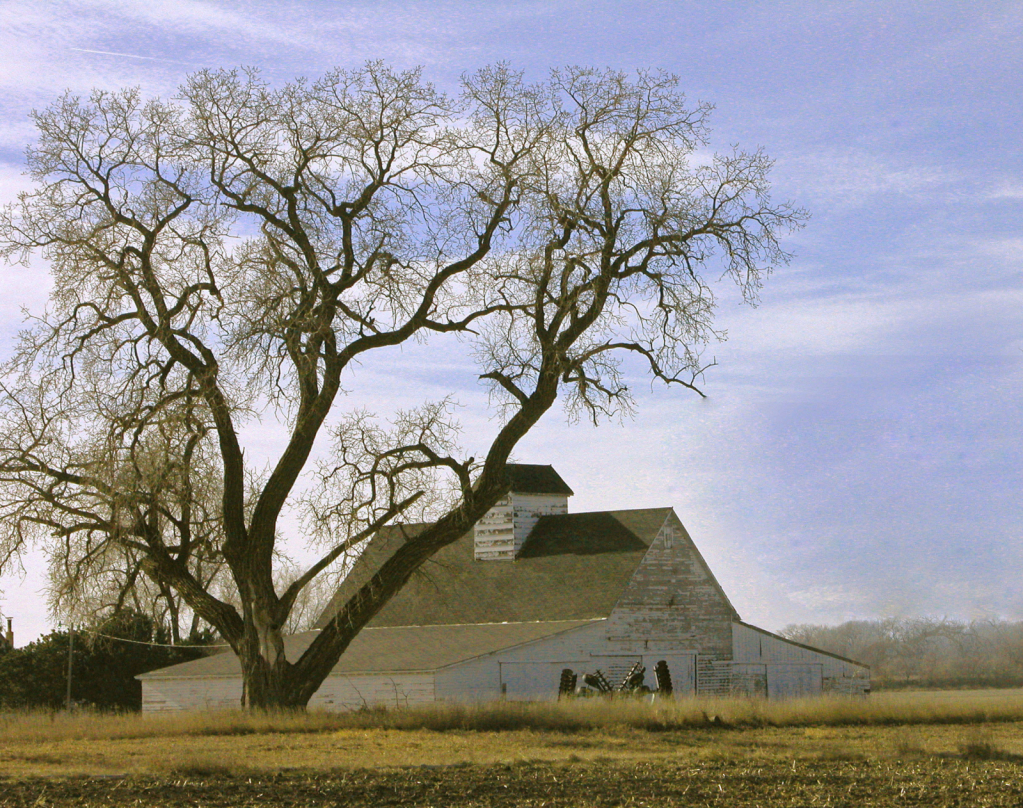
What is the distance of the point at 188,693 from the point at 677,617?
1563 cm

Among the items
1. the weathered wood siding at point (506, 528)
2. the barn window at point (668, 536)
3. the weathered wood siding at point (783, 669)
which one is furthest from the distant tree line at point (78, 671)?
the weathered wood siding at point (783, 669)

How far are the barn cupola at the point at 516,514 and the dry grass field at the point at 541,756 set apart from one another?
1696 cm

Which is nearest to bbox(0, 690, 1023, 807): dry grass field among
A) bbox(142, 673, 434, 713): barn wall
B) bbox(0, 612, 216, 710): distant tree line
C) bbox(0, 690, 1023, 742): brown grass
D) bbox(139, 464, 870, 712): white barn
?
bbox(0, 690, 1023, 742): brown grass

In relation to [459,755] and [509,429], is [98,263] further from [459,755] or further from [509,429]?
[459,755]

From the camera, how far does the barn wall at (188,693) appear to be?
3797 centimetres

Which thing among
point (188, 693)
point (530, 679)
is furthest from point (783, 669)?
point (188, 693)

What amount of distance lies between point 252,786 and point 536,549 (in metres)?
29.3

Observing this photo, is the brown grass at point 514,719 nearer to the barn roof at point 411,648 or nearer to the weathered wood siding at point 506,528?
the barn roof at point 411,648

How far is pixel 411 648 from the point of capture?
1458 inches

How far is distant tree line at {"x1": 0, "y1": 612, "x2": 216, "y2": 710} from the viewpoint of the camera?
4222 cm

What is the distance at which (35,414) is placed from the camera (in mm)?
25438

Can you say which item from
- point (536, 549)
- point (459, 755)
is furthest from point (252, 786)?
point (536, 549)

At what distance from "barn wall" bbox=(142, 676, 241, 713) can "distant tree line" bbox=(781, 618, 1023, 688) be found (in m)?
56.2

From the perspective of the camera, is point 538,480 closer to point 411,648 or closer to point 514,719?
point 411,648
